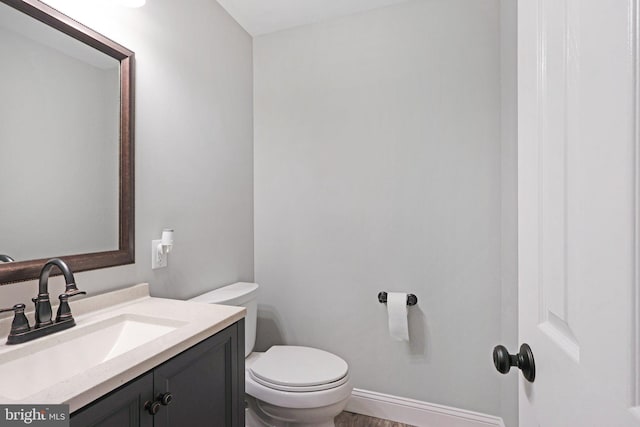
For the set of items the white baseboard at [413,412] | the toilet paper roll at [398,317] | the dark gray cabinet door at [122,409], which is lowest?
the white baseboard at [413,412]

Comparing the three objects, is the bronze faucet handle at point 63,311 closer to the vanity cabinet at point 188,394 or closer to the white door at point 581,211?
the vanity cabinet at point 188,394

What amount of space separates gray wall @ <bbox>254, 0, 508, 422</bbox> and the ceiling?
0.06 m

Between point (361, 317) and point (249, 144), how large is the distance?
1327 mm

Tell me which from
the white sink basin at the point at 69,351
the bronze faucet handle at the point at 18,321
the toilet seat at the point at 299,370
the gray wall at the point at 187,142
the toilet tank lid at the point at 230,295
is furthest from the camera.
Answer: the toilet tank lid at the point at 230,295

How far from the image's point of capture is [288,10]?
201 cm

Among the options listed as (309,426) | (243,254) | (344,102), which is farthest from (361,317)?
(344,102)

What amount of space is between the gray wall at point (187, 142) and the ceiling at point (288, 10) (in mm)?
88

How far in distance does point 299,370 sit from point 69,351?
973mm

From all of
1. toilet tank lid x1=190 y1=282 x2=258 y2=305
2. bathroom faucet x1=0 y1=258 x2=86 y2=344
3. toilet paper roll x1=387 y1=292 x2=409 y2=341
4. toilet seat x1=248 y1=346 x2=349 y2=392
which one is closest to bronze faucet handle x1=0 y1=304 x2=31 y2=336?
bathroom faucet x1=0 y1=258 x2=86 y2=344

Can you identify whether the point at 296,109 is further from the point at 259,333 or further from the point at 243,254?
the point at 259,333

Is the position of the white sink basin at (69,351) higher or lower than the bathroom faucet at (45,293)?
lower

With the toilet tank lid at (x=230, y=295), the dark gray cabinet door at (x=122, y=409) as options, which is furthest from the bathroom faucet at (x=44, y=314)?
the toilet tank lid at (x=230, y=295)

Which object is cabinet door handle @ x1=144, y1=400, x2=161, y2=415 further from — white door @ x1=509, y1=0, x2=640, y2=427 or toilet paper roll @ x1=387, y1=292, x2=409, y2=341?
toilet paper roll @ x1=387, y1=292, x2=409, y2=341

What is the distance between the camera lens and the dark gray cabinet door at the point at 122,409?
2.25ft
